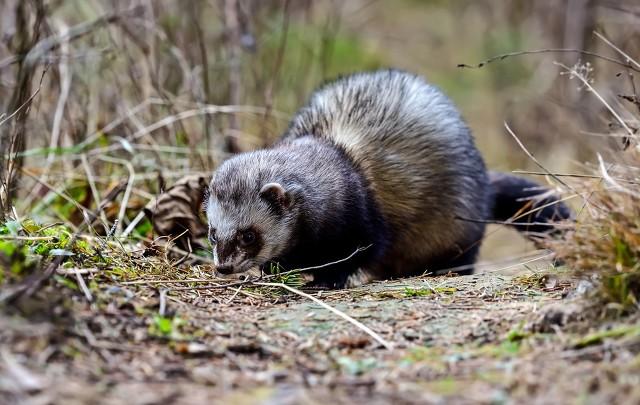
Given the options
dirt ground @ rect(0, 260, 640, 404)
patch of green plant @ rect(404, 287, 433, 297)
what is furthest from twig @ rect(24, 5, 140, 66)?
patch of green plant @ rect(404, 287, 433, 297)

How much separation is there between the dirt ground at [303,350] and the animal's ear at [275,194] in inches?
42.7

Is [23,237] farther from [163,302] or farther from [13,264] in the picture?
[163,302]

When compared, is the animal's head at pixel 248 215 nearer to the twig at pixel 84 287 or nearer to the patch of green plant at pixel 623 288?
the twig at pixel 84 287

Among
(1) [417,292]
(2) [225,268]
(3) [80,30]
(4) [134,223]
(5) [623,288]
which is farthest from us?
(3) [80,30]

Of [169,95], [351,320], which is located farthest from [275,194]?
[169,95]

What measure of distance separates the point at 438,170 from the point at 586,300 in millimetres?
3125

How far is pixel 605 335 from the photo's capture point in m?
3.31

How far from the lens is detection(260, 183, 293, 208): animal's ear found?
18.0 feet

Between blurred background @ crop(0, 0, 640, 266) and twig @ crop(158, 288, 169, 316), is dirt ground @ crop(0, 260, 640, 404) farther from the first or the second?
blurred background @ crop(0, 0, 640, 266)

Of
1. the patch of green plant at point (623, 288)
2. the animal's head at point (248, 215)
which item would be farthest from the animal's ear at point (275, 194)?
the patch of green plant at point (623, 288)

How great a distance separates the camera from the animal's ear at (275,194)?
217 inches

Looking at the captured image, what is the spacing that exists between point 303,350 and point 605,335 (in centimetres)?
128

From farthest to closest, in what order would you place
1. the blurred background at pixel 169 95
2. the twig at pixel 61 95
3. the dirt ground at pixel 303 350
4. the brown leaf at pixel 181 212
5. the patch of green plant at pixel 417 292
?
the twig at pixel 61 95 → the blurred background at pixel 169 95 → the brown leaf at pixel 181 212 → the patch of green plant at pixel 417 292 → the dirt ground at pixel 303 350

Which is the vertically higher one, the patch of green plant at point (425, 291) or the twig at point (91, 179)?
the twig at point (91, 179)
